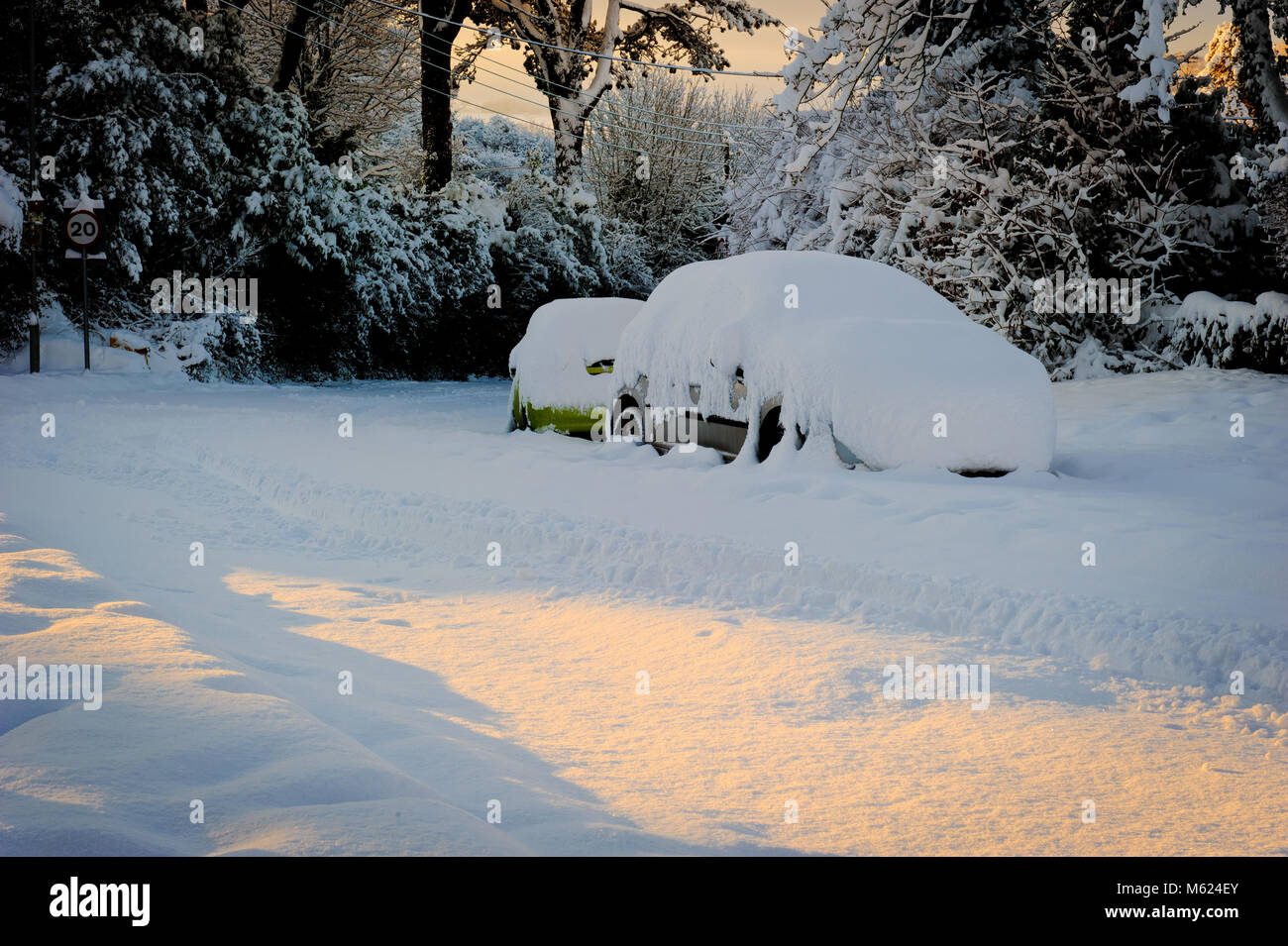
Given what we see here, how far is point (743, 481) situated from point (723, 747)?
458 centimetres

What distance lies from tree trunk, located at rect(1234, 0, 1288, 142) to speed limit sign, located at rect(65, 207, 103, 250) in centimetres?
1775

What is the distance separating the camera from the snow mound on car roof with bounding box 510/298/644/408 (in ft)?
37.9

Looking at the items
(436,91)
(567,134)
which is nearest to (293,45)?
(436,91)

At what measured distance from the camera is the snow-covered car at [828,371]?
25.8 feet

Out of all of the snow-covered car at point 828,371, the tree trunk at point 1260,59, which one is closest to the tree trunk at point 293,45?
the snow-covered car at point 828,371

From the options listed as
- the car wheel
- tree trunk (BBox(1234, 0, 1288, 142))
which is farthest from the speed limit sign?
tree trunk (BBox(1234, 0, 1288, 142))

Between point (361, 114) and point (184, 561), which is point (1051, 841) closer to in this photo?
point (184, 561)

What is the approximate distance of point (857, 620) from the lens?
18.4 feet

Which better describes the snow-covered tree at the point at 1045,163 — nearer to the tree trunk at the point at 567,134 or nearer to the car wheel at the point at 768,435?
the car wheel at the point at 768,435

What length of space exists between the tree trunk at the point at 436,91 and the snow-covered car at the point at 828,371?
58.1ft

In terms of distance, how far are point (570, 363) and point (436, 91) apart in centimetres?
1678

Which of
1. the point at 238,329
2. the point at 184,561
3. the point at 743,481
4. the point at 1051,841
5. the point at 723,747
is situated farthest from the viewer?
the point at 238,329
